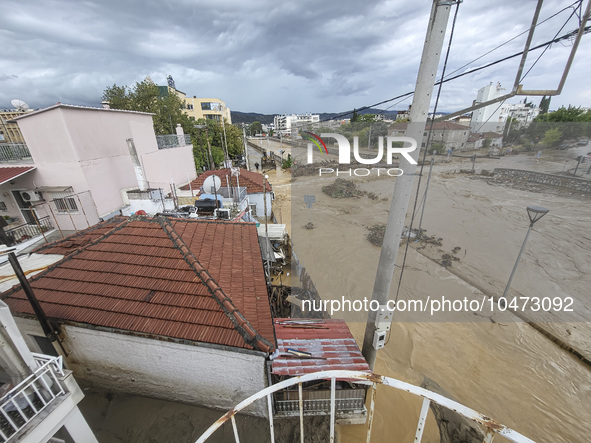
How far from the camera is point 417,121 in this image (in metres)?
3.64

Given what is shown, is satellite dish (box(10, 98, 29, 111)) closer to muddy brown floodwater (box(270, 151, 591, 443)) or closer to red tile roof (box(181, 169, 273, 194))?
red tile roof (box(181, 169, 273, 194))

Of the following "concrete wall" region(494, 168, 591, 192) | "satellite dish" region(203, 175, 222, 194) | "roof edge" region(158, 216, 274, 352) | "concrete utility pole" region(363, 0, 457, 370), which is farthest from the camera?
"concrete wall" region(494, 168, 591, 192)

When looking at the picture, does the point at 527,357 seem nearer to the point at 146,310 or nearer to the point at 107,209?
the point at 146,310

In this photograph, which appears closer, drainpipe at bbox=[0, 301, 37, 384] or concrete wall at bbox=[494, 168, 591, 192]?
drainpipe at bbox=[0, 301, 37, 384]

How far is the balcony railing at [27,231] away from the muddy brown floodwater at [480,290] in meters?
13.4

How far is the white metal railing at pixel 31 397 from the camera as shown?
2.78 meters

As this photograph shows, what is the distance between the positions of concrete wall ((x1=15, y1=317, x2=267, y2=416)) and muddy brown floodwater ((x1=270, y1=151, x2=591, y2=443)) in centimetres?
283

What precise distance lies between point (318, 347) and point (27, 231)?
48.7 feet

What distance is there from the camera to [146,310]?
16.7 feet

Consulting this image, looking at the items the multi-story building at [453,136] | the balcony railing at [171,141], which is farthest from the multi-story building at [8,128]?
the multi-story building at [453,136]

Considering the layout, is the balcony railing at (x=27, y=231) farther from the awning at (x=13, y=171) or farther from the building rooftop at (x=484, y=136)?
the building rooftop at (x=484, y=136)

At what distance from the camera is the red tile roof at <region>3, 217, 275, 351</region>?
189 inches

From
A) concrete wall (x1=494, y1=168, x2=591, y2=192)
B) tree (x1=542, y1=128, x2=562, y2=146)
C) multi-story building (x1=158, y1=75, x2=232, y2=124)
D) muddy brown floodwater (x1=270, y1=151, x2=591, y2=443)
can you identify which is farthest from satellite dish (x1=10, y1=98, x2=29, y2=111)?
tree (x1=542, y1=128, x2=562, y2=146)

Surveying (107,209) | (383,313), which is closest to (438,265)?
(383,313)
